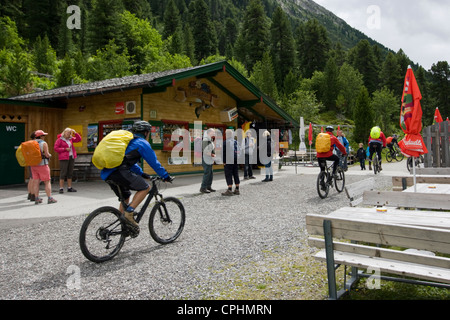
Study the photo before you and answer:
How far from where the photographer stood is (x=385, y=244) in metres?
2.50

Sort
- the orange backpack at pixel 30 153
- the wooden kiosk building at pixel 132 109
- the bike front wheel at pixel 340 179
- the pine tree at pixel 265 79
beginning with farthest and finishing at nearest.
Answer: the pine tree at pixel 265 79
the wooden kiosk building at pixel 132 109
the bike front wheel at pixel 340 179
the orange backpack at pixel 30 153

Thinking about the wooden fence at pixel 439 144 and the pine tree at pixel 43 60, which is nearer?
the wooden fence at pixel 439 144

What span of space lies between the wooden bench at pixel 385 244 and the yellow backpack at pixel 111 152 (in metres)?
2.56

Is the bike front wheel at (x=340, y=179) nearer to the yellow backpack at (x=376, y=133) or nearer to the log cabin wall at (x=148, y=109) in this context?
the yellow backpack at (x=376, y=133)

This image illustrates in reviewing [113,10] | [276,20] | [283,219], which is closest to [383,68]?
[276,20]

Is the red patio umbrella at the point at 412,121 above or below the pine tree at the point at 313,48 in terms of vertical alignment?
below

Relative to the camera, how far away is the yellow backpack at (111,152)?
426 centimetres

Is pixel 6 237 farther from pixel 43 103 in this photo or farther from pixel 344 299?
pixel 43 103

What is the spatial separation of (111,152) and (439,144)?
30.1ft

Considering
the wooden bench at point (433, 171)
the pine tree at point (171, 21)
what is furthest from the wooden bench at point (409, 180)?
the pine tree at point (171, 21)
